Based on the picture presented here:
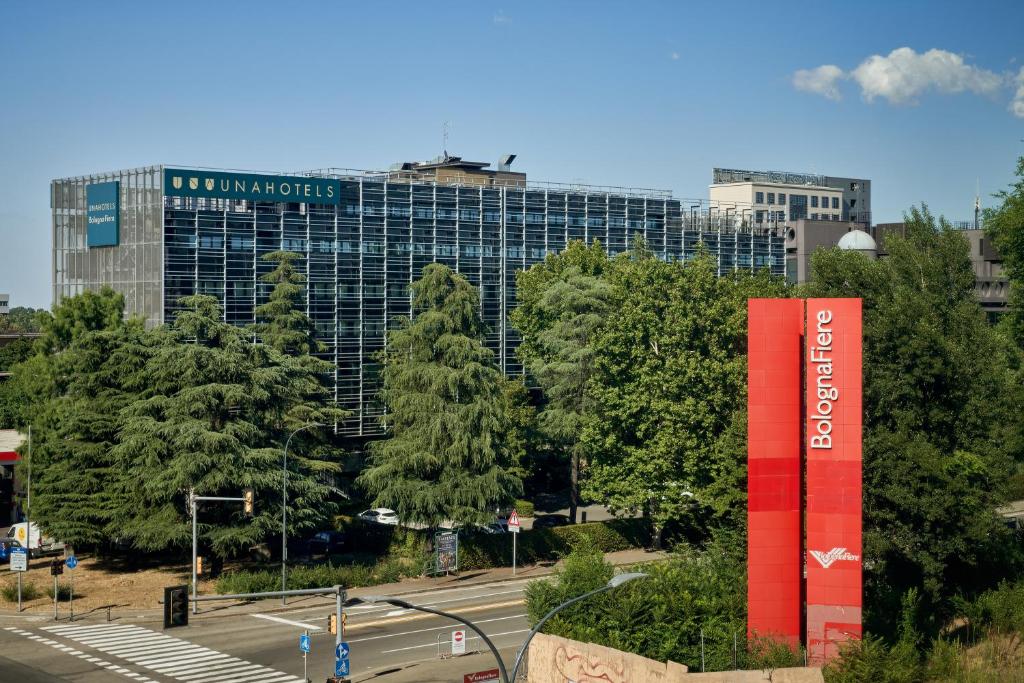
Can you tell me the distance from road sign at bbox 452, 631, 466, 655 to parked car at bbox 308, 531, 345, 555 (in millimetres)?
24494

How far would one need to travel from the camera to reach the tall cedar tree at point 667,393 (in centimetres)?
6344

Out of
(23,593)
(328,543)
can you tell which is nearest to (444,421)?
(328,543)

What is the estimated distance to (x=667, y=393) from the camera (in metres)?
64.1

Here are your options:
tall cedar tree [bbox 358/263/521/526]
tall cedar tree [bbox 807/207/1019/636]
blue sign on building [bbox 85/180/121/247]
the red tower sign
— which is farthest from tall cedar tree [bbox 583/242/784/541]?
blue sign on building [bbox 85/180/121/247]

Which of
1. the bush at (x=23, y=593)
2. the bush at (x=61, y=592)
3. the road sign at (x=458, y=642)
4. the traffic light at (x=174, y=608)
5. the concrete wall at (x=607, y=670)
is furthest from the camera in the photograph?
the bush at (x=61, y=592)

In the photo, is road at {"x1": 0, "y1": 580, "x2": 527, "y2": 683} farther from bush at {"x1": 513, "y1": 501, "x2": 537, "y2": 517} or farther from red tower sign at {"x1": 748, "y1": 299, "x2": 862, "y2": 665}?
bush at {"x1": 513, "y1": 501, "x2": 537, "y2": 517}

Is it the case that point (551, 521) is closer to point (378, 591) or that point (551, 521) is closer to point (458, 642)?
point (378, 591)

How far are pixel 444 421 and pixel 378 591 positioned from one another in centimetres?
943

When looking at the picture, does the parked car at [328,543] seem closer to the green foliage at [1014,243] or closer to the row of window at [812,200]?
the green foliage at [1014,243]

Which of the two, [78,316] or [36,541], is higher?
[78,316]

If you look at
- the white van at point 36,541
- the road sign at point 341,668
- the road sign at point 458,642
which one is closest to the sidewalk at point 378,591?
the white van at point 36,541

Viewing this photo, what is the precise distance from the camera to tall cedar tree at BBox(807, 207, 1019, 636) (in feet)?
160

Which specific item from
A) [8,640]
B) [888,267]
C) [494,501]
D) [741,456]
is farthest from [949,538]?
[8,640]

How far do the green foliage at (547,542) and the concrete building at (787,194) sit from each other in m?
85.2
